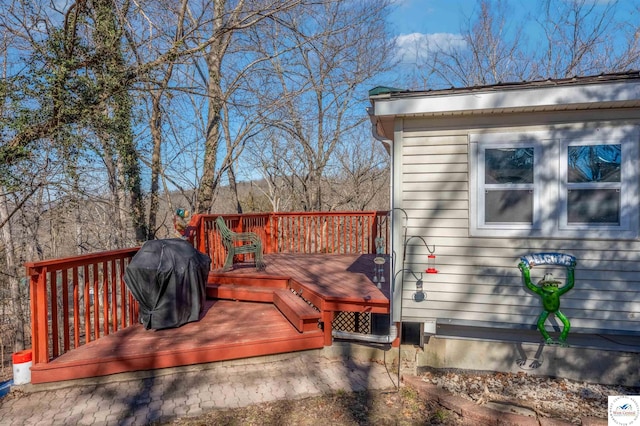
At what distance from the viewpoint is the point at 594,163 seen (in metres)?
3.59

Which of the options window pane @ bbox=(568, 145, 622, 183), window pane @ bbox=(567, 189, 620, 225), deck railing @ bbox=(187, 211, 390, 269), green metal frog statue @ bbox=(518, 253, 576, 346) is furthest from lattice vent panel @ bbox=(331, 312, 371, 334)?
window pane @ bbox=(568, 145, 622, 183)

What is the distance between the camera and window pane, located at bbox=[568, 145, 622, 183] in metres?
3.53

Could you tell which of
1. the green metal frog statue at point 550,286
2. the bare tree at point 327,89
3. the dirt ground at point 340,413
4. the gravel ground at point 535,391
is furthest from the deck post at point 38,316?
the bare tree at point 327,89

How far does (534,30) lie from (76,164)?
47.4ft

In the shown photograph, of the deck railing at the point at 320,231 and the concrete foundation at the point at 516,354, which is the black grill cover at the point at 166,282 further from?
the deck railing at the point at 320,231

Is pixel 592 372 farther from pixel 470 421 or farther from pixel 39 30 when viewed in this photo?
pixel 39 30

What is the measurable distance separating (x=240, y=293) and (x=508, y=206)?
11.4 feet

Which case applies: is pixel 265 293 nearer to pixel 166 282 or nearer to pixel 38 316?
pixel 166 282

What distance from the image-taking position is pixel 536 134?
3.66 m

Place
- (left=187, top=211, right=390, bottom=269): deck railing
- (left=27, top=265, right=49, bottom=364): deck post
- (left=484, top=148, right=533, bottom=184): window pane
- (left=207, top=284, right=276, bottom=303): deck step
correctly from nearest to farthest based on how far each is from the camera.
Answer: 1. (left=27, top=265, right=49, bottom=364): deck post
2. (left=484, top=148, right=533, bottom=184): window pane
3. (left=207, top=284, right=276, bottom=303): deck step
4. (left=187, top=211, right=390, bottom=269): deck railing

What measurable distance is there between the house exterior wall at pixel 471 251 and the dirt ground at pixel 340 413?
3.24 feet

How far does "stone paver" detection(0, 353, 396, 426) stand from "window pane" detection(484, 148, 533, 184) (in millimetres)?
2225

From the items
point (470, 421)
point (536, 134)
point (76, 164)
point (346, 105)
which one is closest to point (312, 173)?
point (346, 105)

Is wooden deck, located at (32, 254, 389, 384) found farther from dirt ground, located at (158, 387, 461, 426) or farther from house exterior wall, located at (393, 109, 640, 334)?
dirt ground, located at (158, 387, 461, 426)
